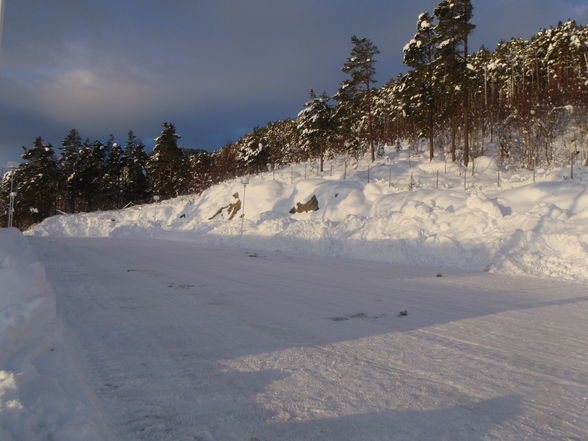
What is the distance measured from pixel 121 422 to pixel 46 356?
43.3 inches

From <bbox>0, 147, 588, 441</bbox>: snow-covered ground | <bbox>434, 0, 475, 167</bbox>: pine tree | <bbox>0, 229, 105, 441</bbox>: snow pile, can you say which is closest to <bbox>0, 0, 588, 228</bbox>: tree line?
<bbox>434, 0, 475, 167</bbox>: pine tree

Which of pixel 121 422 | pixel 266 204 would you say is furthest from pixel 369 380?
pixel 266 204

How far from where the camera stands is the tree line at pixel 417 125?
27.2 metres

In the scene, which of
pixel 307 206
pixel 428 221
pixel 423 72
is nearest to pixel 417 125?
pixel 423 72

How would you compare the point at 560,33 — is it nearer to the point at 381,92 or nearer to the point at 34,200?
the point at 381,92

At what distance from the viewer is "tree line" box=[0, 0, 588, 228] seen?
27.2 meters

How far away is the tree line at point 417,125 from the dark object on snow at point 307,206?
38.2 feet

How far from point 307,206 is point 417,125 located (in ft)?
54.7

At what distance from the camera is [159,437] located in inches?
81.7

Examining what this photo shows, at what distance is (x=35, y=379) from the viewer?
90.7 inches

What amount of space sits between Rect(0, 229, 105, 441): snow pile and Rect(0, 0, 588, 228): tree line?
2676 cm

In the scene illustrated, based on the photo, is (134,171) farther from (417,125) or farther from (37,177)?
(417,125)

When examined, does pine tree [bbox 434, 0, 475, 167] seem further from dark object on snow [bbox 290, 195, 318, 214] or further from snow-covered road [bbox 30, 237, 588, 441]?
snow-covered road [bbox 30, 237, 588, 441]

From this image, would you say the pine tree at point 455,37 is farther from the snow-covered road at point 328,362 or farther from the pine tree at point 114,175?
the pine tree at point 114,175
